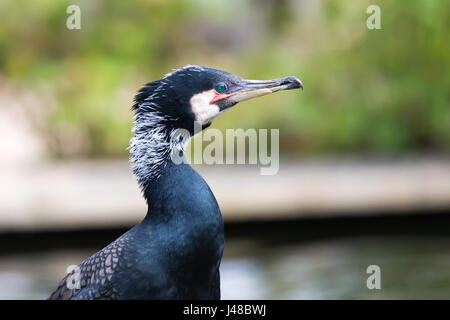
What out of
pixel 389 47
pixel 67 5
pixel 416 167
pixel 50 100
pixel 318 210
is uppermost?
pixel 67 5

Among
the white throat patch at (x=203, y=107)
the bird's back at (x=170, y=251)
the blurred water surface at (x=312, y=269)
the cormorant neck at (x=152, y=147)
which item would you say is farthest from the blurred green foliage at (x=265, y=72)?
the bird's back at (x=170, y=251)

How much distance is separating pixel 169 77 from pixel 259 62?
5.18 m

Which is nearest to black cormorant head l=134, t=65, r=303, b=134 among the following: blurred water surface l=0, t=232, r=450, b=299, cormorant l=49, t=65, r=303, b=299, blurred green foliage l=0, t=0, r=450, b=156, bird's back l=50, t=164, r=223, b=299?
cormorant l=49, t=65, r=303, b=299

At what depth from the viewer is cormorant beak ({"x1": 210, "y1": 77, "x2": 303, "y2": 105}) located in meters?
3.21

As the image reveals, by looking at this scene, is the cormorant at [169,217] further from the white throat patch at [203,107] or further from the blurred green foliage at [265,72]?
the blurred green foliage at [265,72]

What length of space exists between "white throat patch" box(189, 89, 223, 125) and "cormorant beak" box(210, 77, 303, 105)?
3 cm

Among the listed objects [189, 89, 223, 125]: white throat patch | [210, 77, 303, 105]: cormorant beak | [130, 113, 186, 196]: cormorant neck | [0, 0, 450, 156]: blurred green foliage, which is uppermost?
[0, 0, 450, 156]: blurred green foliage

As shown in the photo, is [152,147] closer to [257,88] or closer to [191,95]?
[191,95]

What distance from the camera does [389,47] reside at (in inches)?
301

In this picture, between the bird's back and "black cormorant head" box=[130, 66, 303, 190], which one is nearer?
the bird's back

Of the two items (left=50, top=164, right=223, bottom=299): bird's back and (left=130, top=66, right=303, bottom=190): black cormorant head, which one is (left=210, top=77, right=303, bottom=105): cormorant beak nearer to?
(left=130, top=66, right=303, bottom=190): black cormorant head
